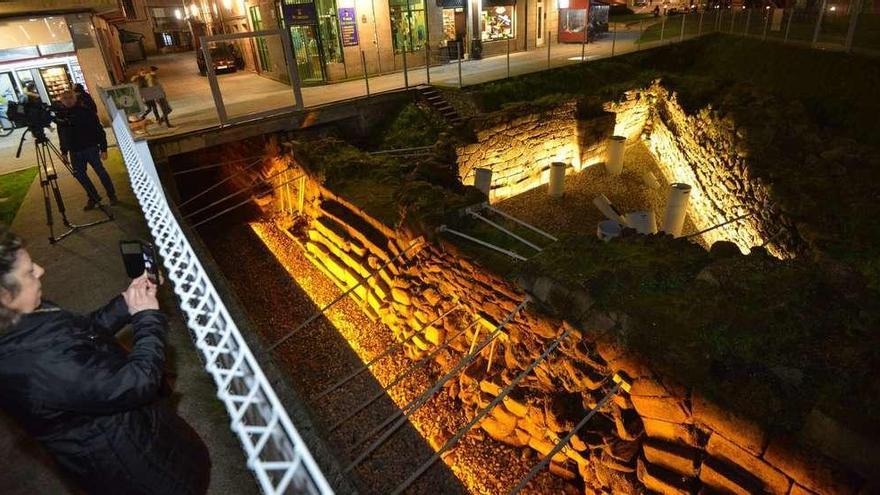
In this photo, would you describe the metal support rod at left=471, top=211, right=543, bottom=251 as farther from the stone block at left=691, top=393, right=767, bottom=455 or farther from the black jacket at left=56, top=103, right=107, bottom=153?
the black jacket at left=56, top=103, right=107, bottom=153

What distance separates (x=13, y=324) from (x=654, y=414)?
14.2 feet

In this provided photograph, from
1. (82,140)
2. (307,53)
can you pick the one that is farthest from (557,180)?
(82,140)

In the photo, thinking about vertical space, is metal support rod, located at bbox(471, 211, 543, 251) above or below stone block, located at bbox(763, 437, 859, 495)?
above

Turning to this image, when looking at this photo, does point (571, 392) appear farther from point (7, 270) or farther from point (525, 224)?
point (7, 270)

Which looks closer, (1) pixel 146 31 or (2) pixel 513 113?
(2) pixel 513 113

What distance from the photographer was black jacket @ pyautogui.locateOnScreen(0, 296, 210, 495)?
1.61 metres

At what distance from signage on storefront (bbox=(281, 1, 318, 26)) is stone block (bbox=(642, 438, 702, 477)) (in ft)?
51.8

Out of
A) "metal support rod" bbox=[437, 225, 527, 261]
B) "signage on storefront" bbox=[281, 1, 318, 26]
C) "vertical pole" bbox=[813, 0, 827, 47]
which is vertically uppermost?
"signage on storefront" bbox=[281, 1, 318, 26]

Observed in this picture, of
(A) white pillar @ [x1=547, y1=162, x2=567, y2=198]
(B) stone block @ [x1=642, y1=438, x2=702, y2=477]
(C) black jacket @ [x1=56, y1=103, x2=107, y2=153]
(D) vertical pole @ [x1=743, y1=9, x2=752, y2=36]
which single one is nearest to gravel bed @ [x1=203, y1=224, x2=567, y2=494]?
(B) stone block @ [x1=642, y1=438, x2=702, y2=477]

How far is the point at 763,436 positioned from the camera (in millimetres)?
3174

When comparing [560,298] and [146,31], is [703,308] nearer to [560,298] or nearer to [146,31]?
[560,298]

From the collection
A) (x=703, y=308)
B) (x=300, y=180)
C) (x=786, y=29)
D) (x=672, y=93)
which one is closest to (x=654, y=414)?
(x=703, y=308)

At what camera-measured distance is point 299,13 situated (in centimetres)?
1505

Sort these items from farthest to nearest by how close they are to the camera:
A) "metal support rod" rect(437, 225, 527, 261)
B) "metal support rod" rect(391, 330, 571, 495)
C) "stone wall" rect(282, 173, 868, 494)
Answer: "metal support rod" rect(437, 225, 527, 261)
"metal support rod" rect(391, 330, 571, 495)
"stone wall" rect(282, 173, 868, 494)
